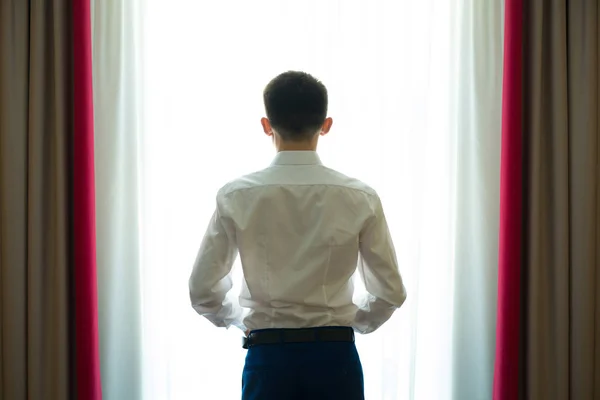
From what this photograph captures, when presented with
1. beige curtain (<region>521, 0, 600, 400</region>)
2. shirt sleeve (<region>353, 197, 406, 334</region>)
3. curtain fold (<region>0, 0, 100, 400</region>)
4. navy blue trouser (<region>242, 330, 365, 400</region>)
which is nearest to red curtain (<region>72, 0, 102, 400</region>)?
curtain fold (<region>0, 0, 100, 400</region>)

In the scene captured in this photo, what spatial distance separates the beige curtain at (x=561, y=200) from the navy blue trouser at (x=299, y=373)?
994 mm

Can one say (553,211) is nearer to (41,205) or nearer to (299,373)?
(299,373)

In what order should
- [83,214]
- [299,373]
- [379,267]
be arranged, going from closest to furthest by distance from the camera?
1. [299,373]
2. [379,267]
3. [83,214]

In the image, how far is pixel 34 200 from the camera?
215cm

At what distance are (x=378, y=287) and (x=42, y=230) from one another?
1234 mm

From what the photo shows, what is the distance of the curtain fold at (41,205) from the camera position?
83.9 inches

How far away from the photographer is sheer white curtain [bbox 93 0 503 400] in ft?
7.36

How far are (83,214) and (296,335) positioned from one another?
3.22 feet

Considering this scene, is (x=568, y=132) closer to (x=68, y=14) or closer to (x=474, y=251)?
(x=474, y=251)

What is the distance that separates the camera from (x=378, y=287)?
1662 mm

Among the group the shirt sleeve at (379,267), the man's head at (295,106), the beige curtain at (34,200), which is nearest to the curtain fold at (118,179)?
the beige curtain at (34,200)

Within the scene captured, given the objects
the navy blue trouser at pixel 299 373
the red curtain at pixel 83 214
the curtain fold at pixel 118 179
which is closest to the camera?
the navy blue trouser at pixel 299 373

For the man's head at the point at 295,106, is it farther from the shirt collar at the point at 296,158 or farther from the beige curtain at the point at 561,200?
the beige curtain at the point at 561,200

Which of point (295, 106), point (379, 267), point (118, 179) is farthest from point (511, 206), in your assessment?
point (118, 179)
